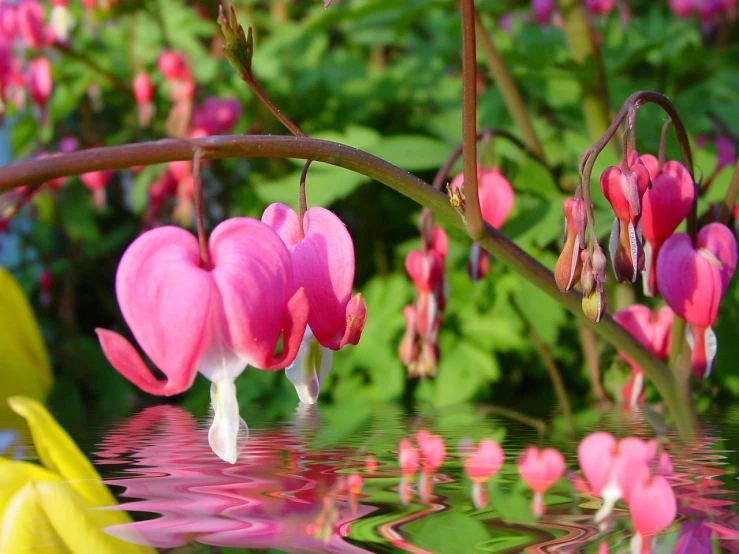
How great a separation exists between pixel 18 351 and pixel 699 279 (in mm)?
596

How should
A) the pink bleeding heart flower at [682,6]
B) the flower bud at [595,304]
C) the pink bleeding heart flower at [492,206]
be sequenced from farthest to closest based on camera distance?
the pink bleeding heart flower at [682,6], the pink bleeding heart flower at [492,206], the flower bud at [595,304]

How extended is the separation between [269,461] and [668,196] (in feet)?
1.31

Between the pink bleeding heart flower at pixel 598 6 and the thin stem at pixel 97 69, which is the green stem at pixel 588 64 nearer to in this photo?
the pink bleeding heart flower at pixel 598 6

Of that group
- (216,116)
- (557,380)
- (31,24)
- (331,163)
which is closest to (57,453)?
(331,163)

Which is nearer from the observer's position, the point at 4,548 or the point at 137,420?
the point at 4,548

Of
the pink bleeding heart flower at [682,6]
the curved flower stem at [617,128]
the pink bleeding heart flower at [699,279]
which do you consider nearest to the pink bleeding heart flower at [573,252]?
the curved flower stem at [617,128]

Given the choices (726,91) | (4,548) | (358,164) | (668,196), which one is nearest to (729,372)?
(668,196)

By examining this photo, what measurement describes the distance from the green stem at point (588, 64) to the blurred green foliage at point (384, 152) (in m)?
0.04

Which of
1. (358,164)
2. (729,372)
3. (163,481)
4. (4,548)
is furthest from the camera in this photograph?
(729,372)

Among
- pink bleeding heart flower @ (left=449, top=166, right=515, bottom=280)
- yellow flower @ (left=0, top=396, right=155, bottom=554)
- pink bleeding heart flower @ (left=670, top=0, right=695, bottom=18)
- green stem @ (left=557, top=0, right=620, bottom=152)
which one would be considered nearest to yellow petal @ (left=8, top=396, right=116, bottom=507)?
yellow flower @ (left=0, top=396, right=155, bottom=554)

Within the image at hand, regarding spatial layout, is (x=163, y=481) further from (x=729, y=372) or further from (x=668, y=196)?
(x=729, y=372)

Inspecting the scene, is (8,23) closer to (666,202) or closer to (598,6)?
(598,6)

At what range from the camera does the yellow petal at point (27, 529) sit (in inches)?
12.3

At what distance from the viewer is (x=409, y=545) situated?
315 mm
